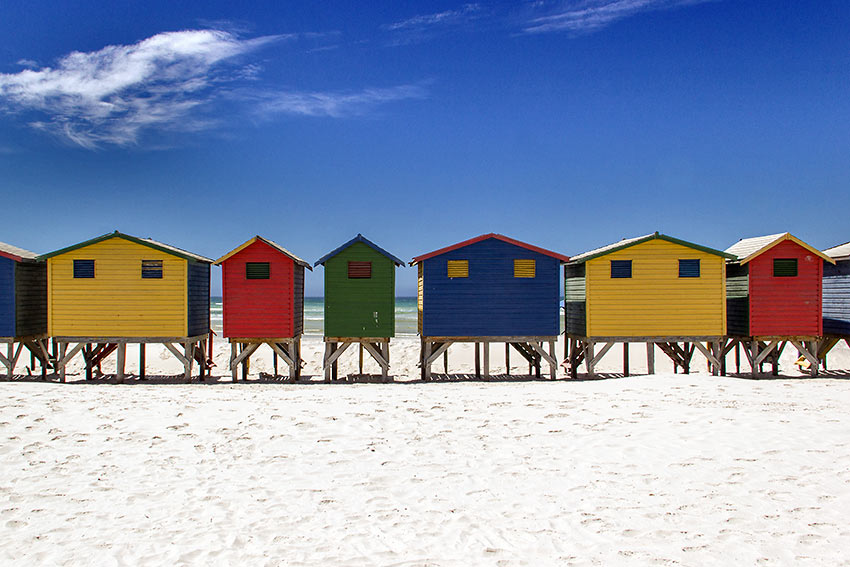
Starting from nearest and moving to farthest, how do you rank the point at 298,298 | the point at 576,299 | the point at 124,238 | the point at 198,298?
the point at 124,238
the point at 198,298
the point at 576,299
the point at 298,298

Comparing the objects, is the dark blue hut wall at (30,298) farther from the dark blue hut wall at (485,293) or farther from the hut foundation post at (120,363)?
the dark blue hut wall at (485,293)

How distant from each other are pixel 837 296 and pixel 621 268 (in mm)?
8421

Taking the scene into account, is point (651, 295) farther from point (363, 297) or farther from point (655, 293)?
point (363, 297)

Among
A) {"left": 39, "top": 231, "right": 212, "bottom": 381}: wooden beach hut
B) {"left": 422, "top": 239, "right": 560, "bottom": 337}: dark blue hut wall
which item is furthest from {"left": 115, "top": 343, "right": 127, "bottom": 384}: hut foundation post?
{"left": 422, "top": 239, "right": 560, "bottom": 337}: dark blue hut wall

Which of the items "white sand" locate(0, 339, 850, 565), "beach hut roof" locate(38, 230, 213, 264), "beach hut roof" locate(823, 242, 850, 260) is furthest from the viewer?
"beach hut roof" locate(823, 242, 850, 260)

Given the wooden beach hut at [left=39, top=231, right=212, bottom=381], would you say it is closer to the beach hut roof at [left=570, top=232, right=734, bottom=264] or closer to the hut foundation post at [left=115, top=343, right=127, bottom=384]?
the hut foundation post at [left=115, top=343, right=127, bottom=384]

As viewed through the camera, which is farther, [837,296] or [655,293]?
[837,296]

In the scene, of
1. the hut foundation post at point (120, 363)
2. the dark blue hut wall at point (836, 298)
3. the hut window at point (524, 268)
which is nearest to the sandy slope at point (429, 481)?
the hut foundation post at point (120, 363)

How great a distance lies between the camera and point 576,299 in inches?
750

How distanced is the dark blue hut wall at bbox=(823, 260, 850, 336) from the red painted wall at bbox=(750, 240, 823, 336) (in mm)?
1392

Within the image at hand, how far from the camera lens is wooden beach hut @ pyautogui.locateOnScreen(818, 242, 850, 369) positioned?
19141 mm

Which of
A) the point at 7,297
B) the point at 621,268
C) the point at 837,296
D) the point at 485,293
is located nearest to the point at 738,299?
the point at 837,296

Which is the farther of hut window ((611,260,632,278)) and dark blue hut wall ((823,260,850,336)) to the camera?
dark blue hut wall ((823,260,850,336))

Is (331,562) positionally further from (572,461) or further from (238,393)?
(238,393)
